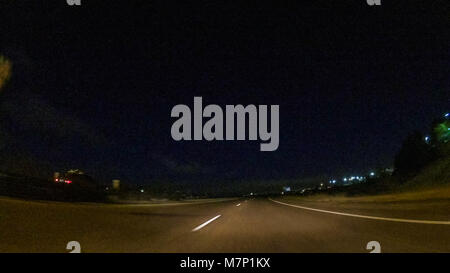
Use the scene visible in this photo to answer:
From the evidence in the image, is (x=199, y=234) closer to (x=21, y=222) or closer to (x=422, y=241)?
(x=21, y=222)

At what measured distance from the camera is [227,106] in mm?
13945

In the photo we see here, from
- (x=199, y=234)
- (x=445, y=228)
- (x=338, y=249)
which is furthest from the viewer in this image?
(x=199, y=234)

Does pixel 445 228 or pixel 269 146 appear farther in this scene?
pixel 269 146

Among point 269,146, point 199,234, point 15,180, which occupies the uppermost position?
point 269,146

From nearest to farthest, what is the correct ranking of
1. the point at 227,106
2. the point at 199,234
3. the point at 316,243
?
1. the point at 316,243
2. the point at 199,234
3. the point at 227,106

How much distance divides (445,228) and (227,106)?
794cm

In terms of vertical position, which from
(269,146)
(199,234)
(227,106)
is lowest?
(199,234)

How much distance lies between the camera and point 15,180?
18.5m
